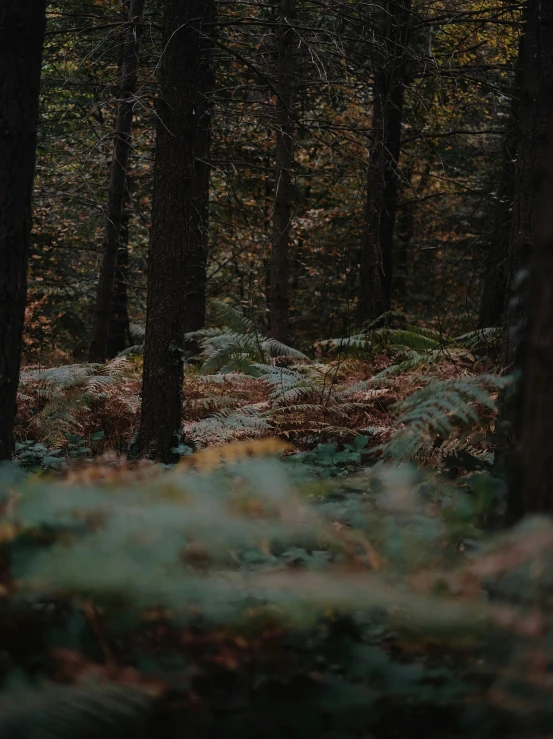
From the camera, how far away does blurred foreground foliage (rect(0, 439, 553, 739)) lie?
129 centimetres

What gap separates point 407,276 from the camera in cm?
1752

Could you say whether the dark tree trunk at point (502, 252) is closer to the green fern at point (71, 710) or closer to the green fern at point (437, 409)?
the green fern at point (437, 409)

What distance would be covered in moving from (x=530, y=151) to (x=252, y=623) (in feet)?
12.3

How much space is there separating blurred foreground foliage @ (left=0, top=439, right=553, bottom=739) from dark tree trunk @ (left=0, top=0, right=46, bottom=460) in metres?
2.06

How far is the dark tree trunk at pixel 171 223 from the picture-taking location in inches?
218

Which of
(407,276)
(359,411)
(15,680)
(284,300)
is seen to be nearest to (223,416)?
(359,411)

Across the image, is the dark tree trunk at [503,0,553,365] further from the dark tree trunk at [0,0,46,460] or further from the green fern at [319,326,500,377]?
the green fern at [319,326,500,377]

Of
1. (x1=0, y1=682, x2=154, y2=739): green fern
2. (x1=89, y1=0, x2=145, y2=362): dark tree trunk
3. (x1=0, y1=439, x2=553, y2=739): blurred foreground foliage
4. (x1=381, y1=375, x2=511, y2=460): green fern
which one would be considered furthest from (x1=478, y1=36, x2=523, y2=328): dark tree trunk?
(x1=89, y1=0, x2=145, y2=362): dark tree trunk

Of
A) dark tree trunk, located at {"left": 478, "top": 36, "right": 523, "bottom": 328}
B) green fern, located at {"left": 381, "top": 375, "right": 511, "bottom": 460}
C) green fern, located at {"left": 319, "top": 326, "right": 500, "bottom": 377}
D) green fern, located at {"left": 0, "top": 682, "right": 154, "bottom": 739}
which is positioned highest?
dark tree trunk, located at {"left": 478, "top": 36, "right": 523, "bottom": 328}

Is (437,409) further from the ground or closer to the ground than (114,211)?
closer to the ground

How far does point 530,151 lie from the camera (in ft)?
14.5

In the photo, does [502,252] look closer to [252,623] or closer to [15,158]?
[15,158]

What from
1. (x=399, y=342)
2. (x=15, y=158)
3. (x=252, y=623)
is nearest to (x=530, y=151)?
(x=15, y=158)

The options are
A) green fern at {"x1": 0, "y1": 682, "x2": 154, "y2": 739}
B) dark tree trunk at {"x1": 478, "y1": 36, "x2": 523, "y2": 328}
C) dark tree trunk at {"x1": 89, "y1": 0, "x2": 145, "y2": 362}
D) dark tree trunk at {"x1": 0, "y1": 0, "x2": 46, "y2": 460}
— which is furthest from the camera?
dark tree trunk at {"x1": 89, "y1": 0, "x2": 145, "y2": 362}
